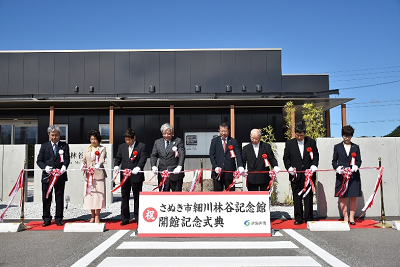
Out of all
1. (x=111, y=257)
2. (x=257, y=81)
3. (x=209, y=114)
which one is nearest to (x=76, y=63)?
(x=209, y=114)

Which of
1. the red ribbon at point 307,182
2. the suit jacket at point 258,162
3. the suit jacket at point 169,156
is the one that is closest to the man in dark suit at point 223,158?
the suit jacket at point 258,162

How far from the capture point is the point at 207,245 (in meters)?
4.70

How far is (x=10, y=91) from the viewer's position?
1877 cm

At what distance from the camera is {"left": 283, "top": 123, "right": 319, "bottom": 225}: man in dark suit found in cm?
611

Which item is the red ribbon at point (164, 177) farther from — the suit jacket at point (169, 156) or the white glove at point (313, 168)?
the white glove at point (313, 168)

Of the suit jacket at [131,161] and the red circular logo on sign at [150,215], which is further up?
the suit jacket at [131,161]

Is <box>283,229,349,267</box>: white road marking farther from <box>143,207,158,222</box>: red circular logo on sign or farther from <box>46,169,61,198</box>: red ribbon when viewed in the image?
<box>46,169,61,198</box>: red ribbon

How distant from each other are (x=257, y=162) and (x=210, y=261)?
2553mm

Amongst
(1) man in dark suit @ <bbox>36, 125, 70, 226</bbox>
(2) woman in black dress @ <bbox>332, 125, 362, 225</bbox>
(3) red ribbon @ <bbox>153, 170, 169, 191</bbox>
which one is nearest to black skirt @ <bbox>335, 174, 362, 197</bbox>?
(2) woman in black dress @ <bbox>332, 125, 362, 225</bbox>

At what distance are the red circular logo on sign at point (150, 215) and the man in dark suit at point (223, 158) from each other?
51.7 inches

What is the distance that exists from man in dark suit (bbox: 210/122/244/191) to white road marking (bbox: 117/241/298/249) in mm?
1456

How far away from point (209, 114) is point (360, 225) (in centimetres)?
1215

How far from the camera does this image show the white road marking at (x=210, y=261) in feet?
12.6

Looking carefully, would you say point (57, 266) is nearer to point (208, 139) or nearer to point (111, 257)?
point (111, 257)
